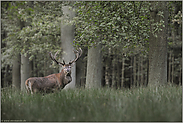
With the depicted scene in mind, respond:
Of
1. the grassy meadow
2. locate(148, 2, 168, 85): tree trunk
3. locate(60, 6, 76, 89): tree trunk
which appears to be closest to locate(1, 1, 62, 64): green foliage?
locate(60, 6, 76, 89): tree trunk

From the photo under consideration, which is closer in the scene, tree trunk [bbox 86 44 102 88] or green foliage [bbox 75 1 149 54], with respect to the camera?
green foliage [bbox 75 1 149 54]

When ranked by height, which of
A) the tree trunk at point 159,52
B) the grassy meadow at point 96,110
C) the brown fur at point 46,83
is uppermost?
the tree trunk at point 159,52

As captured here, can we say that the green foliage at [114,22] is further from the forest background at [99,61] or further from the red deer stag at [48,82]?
the red deer stag at [48,82]

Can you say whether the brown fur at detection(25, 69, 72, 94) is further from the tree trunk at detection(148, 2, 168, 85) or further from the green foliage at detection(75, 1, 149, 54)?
the tree trunk at detection(148, 2, 168, 85)

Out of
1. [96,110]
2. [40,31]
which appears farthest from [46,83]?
[40,31]

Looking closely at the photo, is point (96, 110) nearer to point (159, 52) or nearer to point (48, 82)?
point (48, 82)

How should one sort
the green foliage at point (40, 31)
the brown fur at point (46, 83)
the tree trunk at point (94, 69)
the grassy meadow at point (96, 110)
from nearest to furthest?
the grassy meadow at point (96, 110) < the brown fur at point (46, 83) < the tree trunk at point (94, 69) < the green foliage at point (40, 31)

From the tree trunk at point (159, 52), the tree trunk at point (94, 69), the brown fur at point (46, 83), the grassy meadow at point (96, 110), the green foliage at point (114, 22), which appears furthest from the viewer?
the tree trunk at point (94, 69)

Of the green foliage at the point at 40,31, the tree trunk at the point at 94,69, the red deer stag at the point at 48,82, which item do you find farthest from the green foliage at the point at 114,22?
the green foliage at the point at 40,31

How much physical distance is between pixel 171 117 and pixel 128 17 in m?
5.29

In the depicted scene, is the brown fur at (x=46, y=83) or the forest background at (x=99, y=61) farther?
the brown fur at (x=46, y=83)

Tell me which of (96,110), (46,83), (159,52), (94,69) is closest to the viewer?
(96,110)

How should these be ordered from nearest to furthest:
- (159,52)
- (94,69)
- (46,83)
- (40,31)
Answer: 1. (46,83)
2. (159,52)
3. (94,69)
4. (40,31)

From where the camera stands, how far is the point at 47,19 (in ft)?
40.9
